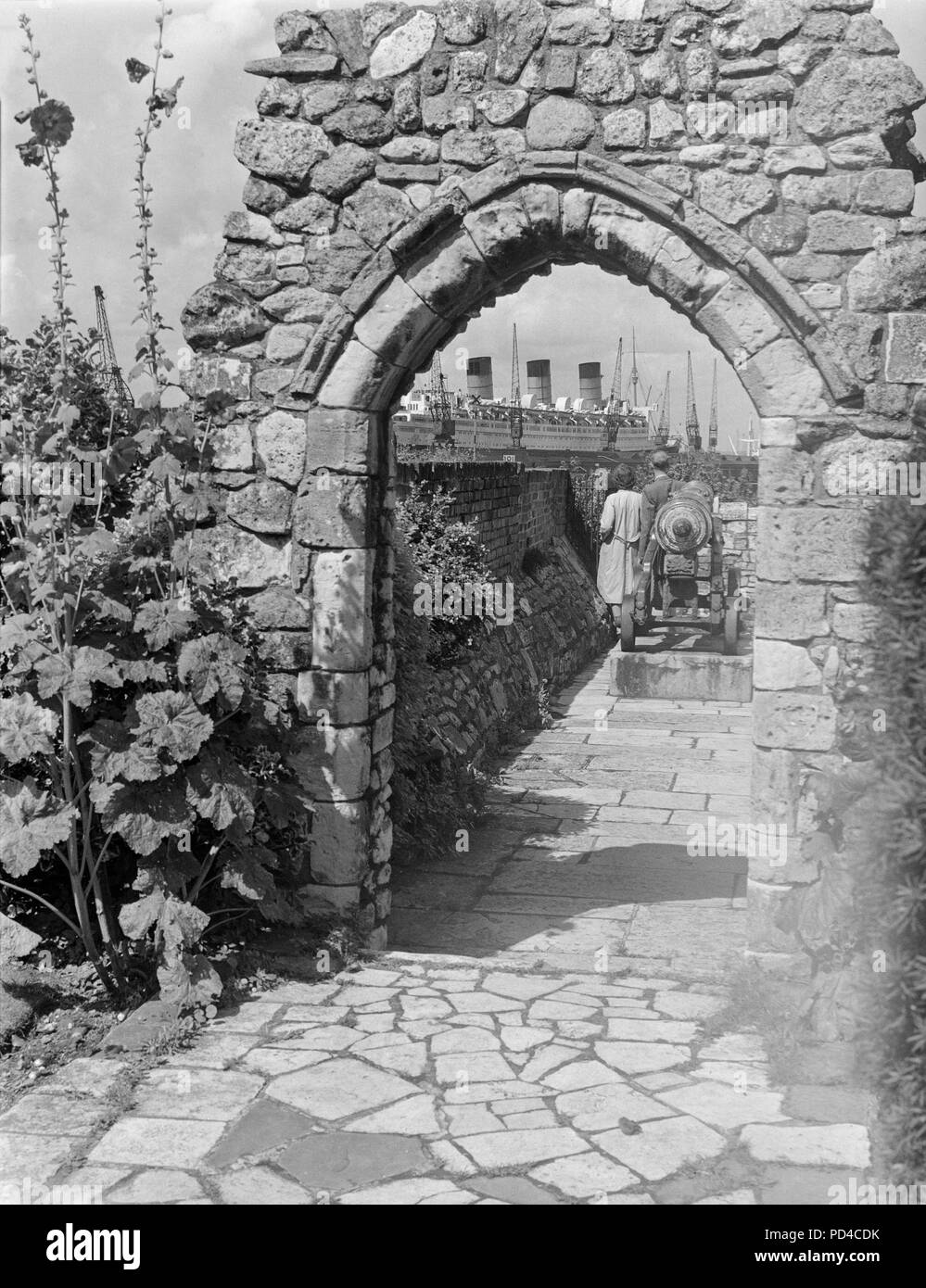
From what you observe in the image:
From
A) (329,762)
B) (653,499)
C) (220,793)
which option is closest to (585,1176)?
(220,793)

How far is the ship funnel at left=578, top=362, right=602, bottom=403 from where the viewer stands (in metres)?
44.7

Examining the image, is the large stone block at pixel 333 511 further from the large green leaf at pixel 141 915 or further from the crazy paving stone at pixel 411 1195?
the crazy paving stone at pixel 411 1195

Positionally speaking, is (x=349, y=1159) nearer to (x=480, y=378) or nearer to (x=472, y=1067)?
(x=472, y=1067)

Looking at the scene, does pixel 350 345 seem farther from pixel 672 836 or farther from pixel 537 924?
pixel 672 836

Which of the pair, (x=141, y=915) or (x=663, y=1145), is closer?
(x=663, y=1145)

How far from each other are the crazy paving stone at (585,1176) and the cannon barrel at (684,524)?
8655mm

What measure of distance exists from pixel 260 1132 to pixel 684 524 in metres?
8.74

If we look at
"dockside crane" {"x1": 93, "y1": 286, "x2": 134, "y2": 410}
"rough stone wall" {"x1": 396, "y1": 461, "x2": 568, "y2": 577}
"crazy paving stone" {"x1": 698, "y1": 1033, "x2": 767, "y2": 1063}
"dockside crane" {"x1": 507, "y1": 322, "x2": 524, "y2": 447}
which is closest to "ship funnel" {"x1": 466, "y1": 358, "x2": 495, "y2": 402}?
"dockside crane" {"x1": 507, "y1": 322, "x2": 524, "y2": 447}

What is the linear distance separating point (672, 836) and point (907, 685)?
4.79 meters

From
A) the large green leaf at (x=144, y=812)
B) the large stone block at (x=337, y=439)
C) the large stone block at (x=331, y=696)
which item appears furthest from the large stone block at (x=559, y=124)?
the large green leaf at (x=144, y=812)

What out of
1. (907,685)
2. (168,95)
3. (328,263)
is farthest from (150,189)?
(907,685)

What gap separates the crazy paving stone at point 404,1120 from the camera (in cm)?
387

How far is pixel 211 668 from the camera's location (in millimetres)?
4645

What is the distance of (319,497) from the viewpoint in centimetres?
541
